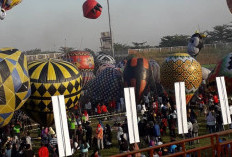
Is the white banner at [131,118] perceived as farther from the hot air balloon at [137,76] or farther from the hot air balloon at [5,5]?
the hot air balloon at [5,5]

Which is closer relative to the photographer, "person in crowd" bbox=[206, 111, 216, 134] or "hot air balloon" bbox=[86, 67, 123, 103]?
"person in crowd" bbox=[206, 111, 216, 134]

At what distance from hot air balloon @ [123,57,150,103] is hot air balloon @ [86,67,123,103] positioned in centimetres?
103

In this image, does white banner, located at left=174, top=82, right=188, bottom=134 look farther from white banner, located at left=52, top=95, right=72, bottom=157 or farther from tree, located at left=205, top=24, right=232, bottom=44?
tree, located at left=205, top=24, right=232, bottom=44

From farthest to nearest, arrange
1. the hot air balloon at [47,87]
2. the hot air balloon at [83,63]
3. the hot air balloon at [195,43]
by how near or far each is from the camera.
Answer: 1. the hot air balloon at [195,43]
2. the hot air balloon at [83,63]
3. the hot air balloon at [47,87]

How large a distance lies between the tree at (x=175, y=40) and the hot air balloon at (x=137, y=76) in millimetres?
67285

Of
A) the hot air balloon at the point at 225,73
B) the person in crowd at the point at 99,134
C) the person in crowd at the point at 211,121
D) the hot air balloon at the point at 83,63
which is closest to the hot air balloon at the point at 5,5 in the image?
the hot air balloon at the point at 83,63

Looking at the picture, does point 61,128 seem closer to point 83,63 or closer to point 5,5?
point 5,5

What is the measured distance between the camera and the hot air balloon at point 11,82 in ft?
49.6

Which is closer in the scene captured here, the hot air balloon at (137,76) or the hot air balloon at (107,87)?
the hot air balloon at (137,76)

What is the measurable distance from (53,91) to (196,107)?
11202 millimetres

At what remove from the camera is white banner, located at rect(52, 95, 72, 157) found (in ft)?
29.1

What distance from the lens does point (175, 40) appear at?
92938mm

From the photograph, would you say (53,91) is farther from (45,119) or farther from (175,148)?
(175,148)

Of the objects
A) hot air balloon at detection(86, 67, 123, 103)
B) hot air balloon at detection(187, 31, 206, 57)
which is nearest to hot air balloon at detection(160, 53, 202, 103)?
hot air balloon at detection(86, 67, 123, 103)
